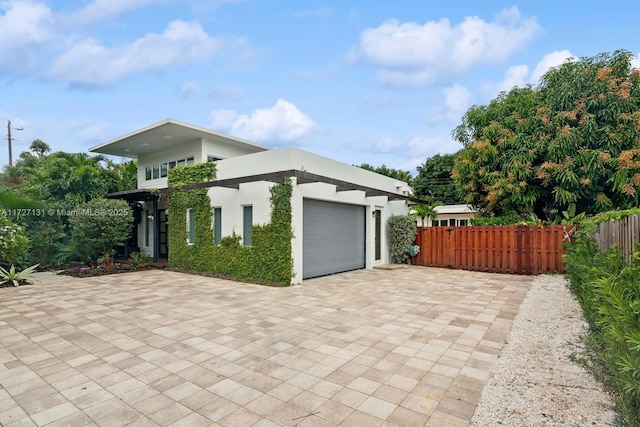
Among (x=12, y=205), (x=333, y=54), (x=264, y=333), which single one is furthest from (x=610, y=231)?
(x=12, y=205)

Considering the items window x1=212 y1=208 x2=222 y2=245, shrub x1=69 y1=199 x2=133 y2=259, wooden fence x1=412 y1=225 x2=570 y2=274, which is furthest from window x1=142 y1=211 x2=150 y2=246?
wooden fence x1=412 y1=225 x2=570 y2=274

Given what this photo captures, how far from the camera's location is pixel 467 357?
4.05 meters

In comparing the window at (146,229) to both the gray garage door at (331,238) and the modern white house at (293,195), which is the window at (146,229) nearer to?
the modern white house at (293,195)

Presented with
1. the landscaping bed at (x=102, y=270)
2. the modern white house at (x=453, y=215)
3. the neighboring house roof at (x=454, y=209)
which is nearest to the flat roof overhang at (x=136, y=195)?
the landscaping bed at (x=102, y=270)

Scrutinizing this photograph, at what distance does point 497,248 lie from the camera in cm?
1177

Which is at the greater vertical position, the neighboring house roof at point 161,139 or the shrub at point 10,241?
the neighboring house roof at point 161,139

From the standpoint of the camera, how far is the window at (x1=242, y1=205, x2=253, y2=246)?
9.80 meters

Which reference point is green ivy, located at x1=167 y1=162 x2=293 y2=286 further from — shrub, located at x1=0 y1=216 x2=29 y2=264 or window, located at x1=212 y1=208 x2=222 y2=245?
shrub, located at x1=0 y1=216 x2=29 y2=264

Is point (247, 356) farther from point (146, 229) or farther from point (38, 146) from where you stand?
point (38, 146)

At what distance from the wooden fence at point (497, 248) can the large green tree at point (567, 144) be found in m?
2.42

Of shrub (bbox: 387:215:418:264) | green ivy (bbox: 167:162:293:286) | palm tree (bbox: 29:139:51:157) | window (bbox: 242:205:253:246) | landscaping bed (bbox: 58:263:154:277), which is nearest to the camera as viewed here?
green ivy (bbox: 167:162:293:286)

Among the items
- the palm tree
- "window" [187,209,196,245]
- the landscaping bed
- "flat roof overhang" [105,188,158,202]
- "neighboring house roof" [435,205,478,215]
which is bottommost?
the landscaping bed

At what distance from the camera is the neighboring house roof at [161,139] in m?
12.1

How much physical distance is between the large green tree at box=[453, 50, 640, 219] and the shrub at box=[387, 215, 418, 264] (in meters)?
3.67
